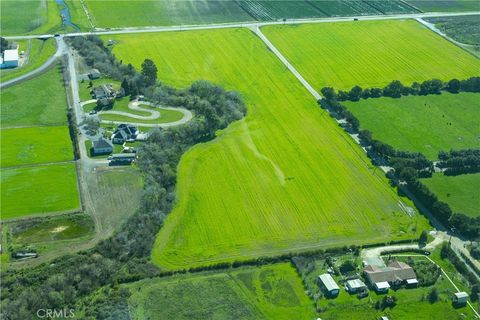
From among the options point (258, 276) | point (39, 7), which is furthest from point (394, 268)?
point (39, 7)

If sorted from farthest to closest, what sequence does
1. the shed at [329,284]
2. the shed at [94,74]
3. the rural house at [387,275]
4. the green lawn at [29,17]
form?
the green lawn at [29,17], the shed at [94,74], the rural house at [387,275], the shed at [329,284]

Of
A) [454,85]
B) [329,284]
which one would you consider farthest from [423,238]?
[454,85]

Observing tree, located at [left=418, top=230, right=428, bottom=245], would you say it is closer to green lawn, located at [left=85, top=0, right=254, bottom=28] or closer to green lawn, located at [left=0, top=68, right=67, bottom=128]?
green lawn, located at [left=0, top=68, right=67, bottom=128]

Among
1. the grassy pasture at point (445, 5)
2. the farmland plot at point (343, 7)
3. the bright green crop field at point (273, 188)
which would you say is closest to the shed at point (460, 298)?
the bright green crop field at point (273, 188)

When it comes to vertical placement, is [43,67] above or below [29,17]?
below

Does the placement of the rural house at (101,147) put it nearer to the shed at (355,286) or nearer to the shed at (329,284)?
the shed at (329,284)

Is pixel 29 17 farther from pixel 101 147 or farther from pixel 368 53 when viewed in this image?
pixel 368 53

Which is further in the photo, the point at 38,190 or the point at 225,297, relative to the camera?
the point at 38,190

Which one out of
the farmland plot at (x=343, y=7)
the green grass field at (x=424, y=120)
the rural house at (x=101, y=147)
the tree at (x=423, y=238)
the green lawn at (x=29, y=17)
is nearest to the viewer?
the tree at (x=423, y=238)
